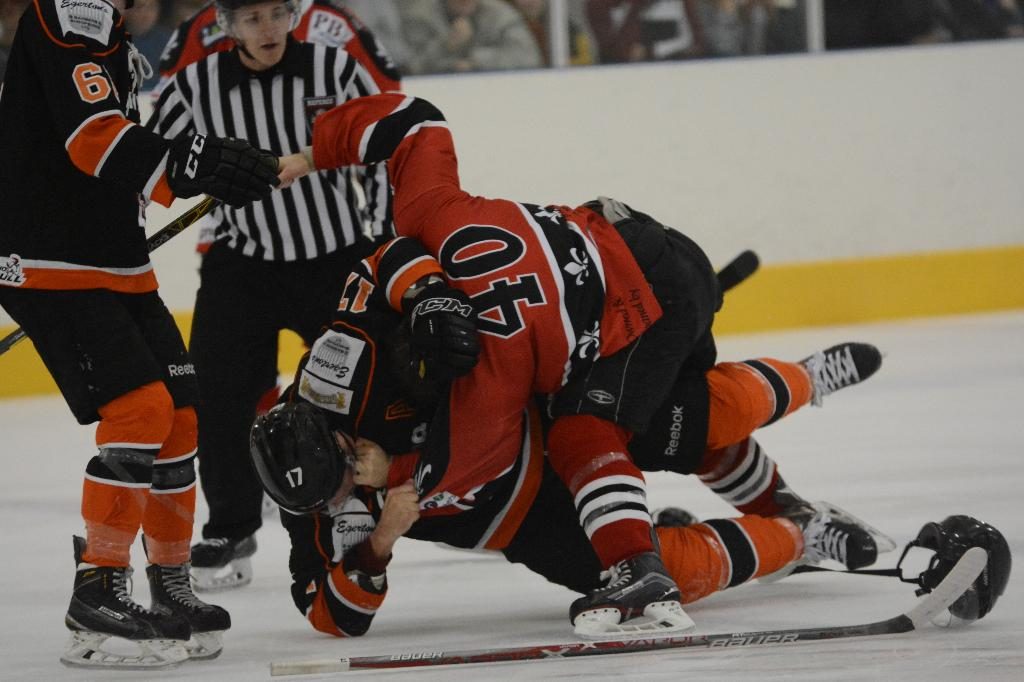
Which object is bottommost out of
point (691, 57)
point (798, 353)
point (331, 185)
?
point (798, 353)

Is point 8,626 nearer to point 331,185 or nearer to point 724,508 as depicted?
point 331,185

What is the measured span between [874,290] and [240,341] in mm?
A: 4045

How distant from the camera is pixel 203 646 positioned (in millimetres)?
2613

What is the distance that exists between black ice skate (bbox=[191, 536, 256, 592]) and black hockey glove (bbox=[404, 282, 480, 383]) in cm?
91

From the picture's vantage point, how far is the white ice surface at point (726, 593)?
2.40 meters

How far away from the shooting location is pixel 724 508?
3.68 metres

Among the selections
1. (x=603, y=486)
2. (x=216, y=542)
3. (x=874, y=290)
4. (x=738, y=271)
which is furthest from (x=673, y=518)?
(x=874, y=290)

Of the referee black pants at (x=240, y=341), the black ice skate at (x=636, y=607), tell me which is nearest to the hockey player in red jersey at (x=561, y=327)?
the black ice skate at (x=636, y=607)

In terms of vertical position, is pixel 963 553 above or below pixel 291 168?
below

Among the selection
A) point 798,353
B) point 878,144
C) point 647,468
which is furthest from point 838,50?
point 647,468

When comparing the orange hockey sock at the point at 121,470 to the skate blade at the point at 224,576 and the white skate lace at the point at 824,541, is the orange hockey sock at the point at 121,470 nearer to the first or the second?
the skate blade at the point at 224,576

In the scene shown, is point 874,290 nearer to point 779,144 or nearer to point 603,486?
point 779,144

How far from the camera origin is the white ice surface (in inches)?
94.6

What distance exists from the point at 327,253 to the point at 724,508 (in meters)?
1.03
